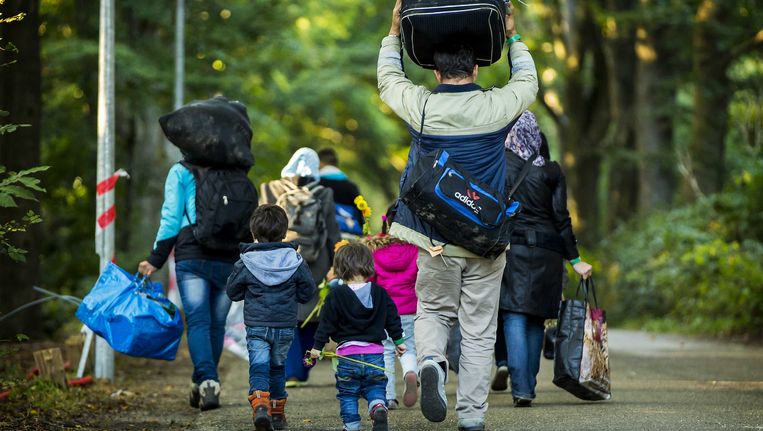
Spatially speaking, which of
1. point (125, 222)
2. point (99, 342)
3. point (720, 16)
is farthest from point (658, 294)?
point (99, 342)

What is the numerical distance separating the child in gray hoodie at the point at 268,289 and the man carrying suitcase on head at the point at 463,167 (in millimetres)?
709

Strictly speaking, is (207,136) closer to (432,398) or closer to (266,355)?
(266,355)

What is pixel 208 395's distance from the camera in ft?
28.6

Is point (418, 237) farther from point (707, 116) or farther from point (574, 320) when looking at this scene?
point (707, 116)

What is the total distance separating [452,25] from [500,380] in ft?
12.5

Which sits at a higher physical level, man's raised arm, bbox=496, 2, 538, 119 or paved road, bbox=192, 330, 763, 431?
man's raised arm, bbox=496, 2, 538, 119

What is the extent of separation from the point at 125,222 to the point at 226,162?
37.7ft

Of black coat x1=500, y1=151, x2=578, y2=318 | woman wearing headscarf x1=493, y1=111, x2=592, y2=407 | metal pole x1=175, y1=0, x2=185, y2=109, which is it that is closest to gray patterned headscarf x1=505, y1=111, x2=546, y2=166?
woman wearing headscarf x1=493, y1=111, x2=592, y2=407

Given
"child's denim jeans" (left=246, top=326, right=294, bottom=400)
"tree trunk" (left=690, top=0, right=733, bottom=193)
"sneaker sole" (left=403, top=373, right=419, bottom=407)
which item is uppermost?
"tree trunk" (left=690, top=0, right=733, bottom=193)

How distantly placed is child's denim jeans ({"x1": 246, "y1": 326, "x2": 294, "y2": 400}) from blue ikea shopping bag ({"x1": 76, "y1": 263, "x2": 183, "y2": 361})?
1.24 meters

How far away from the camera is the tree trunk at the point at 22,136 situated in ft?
43.2

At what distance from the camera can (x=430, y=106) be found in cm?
682

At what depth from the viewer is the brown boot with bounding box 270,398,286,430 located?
764 cm

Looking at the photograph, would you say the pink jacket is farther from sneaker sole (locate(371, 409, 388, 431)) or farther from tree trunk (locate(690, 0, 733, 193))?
tree trunk (locate(690, 0, 733, 193))
